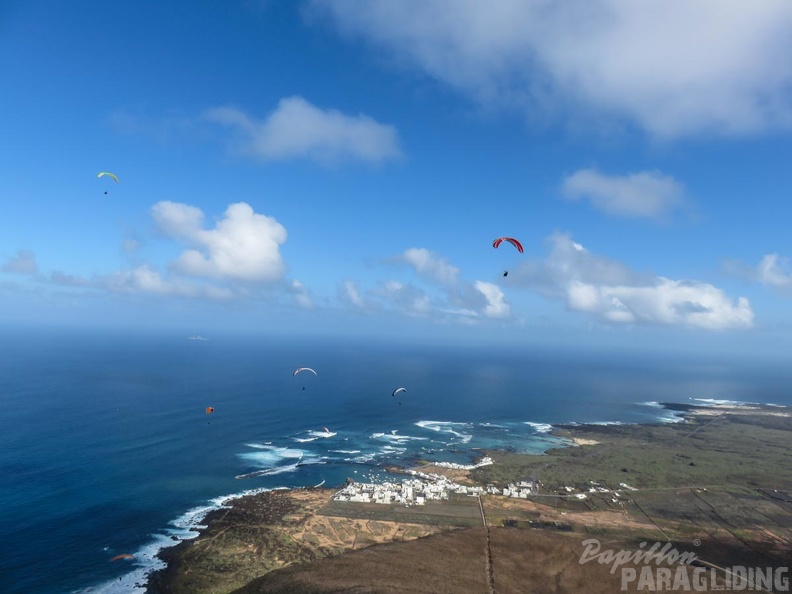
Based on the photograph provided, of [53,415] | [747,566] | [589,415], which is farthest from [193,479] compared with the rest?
[589,415]

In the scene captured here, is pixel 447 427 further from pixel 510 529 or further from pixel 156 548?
pixel 156 548

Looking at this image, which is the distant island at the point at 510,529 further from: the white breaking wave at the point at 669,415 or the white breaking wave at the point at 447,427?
the white breaking wave at the point at 669,415

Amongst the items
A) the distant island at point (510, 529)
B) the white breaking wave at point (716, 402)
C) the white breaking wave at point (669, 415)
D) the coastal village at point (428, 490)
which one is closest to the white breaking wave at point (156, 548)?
the distant island at point (510, 529)

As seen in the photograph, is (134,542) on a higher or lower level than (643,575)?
lower

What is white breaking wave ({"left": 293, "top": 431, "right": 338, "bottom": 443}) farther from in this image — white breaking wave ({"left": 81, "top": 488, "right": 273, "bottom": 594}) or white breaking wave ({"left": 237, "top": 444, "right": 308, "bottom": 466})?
white breaking wave ({"left": 81, "top": 488, "right": 273, "bottom": 594})

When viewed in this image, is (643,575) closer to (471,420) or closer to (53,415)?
(471,420)
